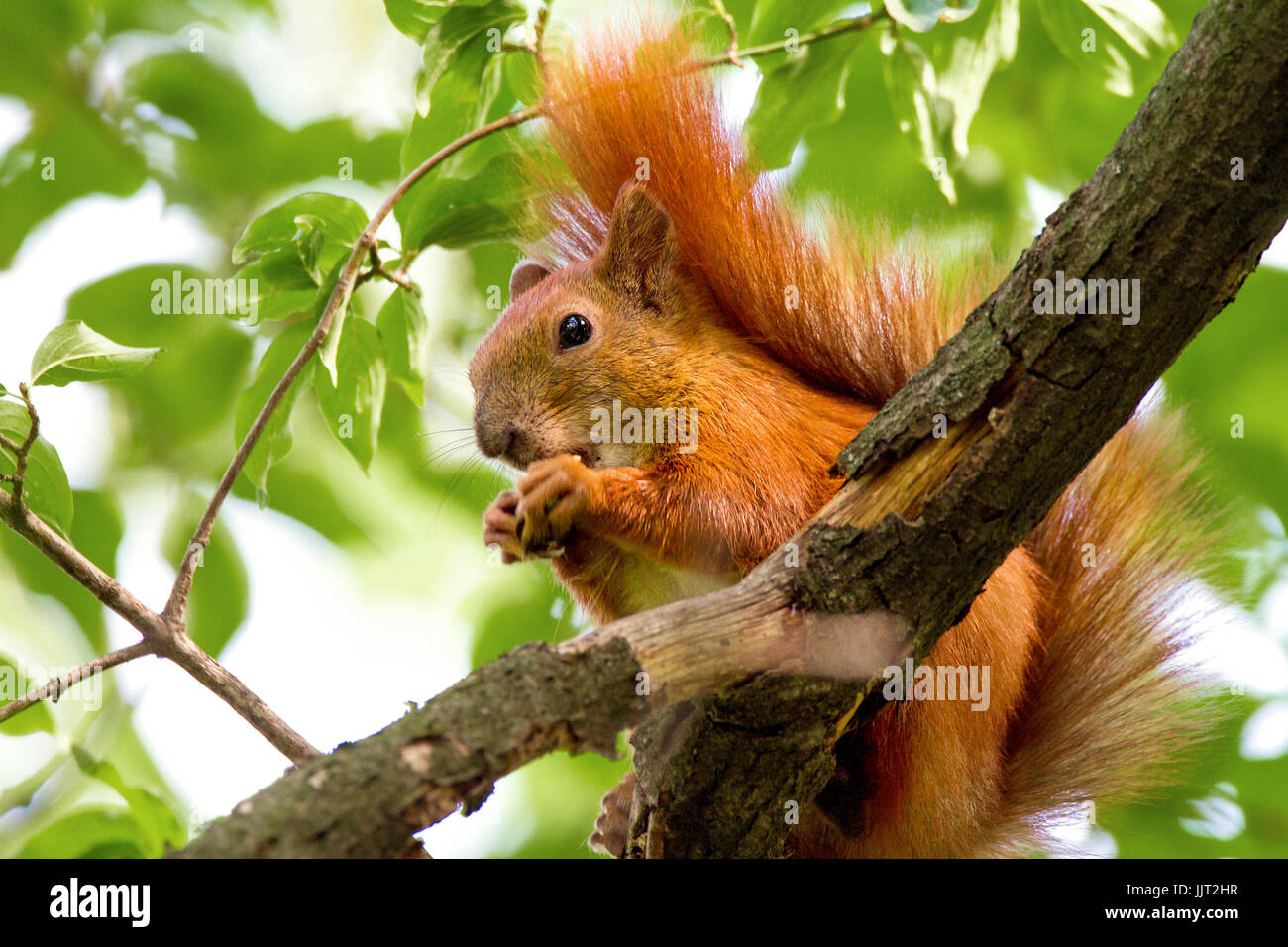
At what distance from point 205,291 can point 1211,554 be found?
9.73ft

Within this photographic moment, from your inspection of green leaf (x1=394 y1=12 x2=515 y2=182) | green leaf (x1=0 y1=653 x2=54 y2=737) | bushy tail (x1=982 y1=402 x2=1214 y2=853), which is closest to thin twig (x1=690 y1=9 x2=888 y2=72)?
green leaf (x1=394 y1=12 x2=515 y2=182)

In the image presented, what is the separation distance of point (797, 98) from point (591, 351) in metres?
0.84

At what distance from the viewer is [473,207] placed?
9.42 feet

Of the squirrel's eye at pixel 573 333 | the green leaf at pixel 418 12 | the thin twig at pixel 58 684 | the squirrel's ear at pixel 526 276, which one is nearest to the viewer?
the thin twig at pixel 58 684

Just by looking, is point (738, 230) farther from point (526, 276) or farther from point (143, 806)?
point (143, 806)

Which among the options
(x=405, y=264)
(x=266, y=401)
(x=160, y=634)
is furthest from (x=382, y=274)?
(x=160, y=634)

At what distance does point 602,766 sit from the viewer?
401 centimetres

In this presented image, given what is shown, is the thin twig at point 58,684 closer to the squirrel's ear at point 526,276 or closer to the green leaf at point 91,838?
the green leaf at point 91,838

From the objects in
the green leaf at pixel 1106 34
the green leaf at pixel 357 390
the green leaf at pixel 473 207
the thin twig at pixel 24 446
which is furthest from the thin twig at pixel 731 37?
the thin twig at pixel 24 446

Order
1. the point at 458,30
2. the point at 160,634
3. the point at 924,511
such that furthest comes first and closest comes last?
the point at 458,30, the point at 160,634, the point at 924,511

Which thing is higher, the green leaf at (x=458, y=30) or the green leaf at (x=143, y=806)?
the green leaf at (x=458, y=30)

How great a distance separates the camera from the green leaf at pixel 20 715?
2676mm

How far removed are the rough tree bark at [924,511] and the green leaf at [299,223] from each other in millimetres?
1434
